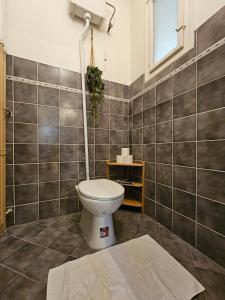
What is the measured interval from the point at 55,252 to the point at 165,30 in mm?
2114

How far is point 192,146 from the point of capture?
3.49 feet

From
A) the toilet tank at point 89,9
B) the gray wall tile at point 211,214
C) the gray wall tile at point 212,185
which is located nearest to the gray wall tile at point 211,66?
the gray wall tile at point 212,185

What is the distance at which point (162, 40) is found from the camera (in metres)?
1.44

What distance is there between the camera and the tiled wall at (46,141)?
4.30 feet

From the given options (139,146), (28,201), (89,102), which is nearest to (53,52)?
(89,102)

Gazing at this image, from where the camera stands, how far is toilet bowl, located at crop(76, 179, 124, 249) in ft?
3.13

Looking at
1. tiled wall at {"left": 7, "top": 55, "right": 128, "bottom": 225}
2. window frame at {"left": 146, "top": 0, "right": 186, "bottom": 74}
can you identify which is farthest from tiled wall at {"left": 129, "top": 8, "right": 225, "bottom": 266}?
tiled wall at {"left": 7, "top": 55, "right": 128, "bottom": 225}

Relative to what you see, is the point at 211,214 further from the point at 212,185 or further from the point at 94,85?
the point at 94,85

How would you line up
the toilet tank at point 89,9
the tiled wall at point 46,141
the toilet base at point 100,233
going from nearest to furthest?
the toilet base at point 100,233 < the tiled wall at point 46,141 < the toilet tank at point 89,9

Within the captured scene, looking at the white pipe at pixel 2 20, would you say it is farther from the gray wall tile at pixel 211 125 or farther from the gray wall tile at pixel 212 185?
the gray wall tile at pixel 212 185

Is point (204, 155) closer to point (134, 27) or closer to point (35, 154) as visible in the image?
point (35, 154)

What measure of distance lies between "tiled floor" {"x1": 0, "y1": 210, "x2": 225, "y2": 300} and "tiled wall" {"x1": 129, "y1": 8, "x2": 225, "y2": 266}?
0.38ft

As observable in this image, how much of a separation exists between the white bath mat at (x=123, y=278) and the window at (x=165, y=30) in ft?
5.15

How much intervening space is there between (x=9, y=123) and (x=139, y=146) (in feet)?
4.30
